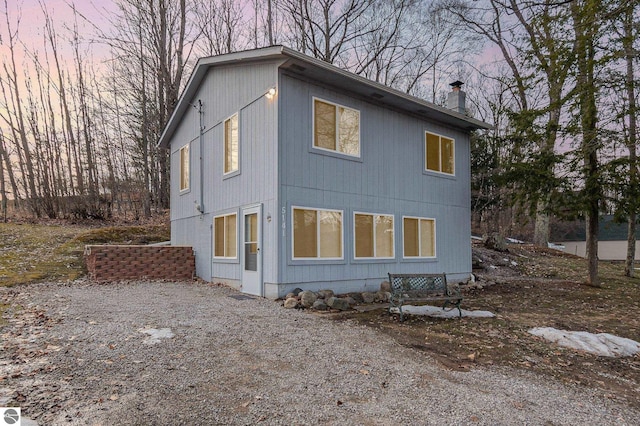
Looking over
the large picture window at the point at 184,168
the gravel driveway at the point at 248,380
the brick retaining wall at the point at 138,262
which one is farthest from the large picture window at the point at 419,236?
the large picture window at the point at 184,168

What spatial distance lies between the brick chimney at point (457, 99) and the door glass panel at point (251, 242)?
6.93m

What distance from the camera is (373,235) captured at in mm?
9562

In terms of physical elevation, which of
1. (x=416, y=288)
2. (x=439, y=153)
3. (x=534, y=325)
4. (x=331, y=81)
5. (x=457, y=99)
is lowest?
(x=534, y=325)

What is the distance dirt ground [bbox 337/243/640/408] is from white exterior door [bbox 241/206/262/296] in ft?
7.83

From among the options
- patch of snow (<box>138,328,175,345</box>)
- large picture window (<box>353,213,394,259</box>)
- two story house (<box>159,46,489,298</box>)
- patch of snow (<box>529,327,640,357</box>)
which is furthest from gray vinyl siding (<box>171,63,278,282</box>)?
patch of snow (<box>529,327,640,357</box>)

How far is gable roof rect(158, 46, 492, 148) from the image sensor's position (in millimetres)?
7941

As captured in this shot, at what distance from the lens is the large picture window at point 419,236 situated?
10.4 m

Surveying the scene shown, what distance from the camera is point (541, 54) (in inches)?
396

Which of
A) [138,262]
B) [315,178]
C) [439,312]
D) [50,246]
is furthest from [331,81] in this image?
[50,246]

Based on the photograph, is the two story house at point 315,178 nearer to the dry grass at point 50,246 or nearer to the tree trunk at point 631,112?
the dry grass at point 50,246

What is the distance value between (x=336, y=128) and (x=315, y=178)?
52.8 inches

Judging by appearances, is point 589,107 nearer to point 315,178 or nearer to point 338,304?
point 315,178

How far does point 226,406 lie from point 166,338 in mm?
2114

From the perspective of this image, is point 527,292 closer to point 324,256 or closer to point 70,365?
point 324,256
